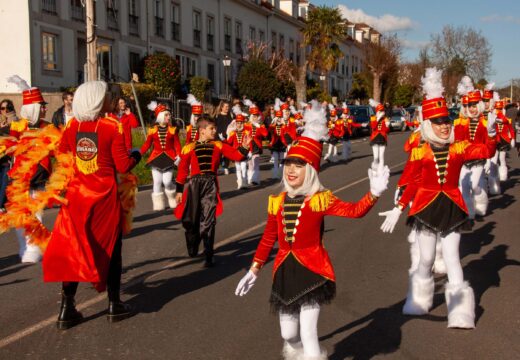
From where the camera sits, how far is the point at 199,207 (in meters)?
8.38

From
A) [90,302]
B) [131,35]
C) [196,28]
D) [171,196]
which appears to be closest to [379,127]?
[171,196]

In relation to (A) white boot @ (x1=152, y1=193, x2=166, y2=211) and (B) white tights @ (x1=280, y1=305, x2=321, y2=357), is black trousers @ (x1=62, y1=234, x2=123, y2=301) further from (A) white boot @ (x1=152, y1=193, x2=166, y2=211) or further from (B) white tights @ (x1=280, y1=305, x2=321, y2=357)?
(A) white boot @ (x1=152, y1=193, x2=166, y2=211)

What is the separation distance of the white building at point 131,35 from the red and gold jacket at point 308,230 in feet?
62.7

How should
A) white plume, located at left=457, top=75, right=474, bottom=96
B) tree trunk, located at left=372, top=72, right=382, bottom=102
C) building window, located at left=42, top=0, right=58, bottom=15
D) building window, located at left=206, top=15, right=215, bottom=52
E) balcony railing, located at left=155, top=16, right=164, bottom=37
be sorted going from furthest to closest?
tree trunk, located at left=372, top=72, right=382, bottom=102, building window, located at left=206, top=15, right=215, bottom=52, balcony railing, located at left=155, top=16, right=164, bottom=37, building window, located at left=42, top=0, right=58, bottom=15, white plume, located at left=457, top=75, right=474, bottom=96

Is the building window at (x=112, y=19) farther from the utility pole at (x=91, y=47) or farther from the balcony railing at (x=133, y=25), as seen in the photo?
the utility pole at (x=91, y=47)

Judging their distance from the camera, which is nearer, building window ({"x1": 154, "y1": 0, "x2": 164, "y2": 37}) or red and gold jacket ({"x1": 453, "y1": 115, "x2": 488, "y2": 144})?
red and gold jacket ({"x1": 453, "y1": 115, "x2": 488, "y2": 144})

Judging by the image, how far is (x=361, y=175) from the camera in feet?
64.0

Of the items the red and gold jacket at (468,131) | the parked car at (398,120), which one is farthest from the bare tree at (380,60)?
the red and gold jacket at (468,131)

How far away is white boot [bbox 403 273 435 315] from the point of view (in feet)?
20.0

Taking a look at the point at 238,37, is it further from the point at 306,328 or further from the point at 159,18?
the point at 306,328

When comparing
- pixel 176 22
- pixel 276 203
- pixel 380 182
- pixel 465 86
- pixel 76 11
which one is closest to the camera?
pixel 380 182

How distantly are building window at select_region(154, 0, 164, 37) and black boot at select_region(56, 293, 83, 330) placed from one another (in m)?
35.0

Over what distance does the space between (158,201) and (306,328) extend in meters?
8.67

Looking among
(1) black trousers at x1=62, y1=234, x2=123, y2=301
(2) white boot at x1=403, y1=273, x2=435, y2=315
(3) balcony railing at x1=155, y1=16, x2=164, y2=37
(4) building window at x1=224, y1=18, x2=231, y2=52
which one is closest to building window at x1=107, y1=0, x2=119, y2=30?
(3) balcony railing at x1=155, y1=16, x2=164, y2=37
